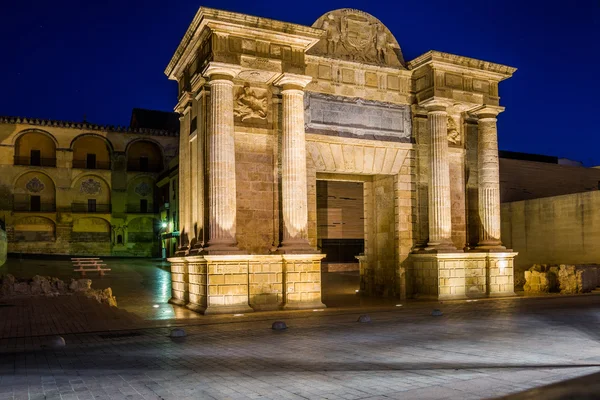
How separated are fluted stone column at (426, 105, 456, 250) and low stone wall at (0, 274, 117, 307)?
10.2 metres

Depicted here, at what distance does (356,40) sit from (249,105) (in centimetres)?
454

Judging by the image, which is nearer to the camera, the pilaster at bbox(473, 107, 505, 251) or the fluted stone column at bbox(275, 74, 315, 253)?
the fluted stone column at bbox(275, 74, 315, 253)

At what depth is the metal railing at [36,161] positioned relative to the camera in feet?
167

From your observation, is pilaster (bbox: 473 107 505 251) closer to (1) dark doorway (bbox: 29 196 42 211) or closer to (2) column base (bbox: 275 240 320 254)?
(2) column base (bbox: 275 240 320 254)

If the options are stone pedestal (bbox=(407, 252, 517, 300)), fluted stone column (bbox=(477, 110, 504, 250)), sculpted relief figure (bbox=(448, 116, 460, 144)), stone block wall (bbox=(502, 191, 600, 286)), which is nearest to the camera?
stone pedestal (bbox=(407, 252, 517, 300))

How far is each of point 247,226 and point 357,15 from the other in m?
7.85

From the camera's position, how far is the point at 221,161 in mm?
15250

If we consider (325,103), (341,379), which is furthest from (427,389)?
(325,103)

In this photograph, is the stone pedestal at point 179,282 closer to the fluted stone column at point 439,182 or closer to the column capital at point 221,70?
the column capital at point 221,70

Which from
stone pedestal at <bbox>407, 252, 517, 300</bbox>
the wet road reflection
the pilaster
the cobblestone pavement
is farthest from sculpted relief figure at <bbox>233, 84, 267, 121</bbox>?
the pilaster

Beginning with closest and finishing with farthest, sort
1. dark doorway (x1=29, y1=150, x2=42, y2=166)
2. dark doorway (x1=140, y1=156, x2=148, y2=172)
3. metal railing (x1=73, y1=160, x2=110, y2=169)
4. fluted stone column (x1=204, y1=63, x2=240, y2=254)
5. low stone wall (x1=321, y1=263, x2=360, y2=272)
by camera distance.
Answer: fluted stone column (x1=204, y1=63, x2=240, y2=254) < low stone wall (x1=321, y1=263, x2=360, y2=272) < dark doorway (x1=29, y1=150, x2=42, y2=166) < metal railing (x1=73, y1=160, x2=110, y2=169) < dark doorway (x1=140, y1=156, x2=148, y2=172)

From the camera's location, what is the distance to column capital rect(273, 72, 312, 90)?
16.3m

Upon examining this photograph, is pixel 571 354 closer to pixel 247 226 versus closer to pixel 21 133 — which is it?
pixel 247 226

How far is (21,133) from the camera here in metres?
49.5
